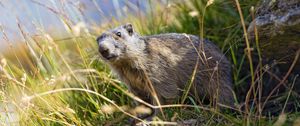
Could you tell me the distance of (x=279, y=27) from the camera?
17.9 feet

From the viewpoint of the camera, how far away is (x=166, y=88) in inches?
239

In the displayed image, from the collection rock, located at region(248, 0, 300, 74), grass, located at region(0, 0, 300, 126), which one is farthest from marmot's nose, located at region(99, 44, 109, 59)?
rock, located at region(248, 0, 300, 74)

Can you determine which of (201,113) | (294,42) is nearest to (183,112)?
(201,113)

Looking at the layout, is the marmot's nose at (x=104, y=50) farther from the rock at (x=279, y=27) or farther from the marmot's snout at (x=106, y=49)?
the rock at (x=279, y=27)

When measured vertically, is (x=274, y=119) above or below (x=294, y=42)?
below

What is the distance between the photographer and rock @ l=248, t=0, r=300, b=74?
5.34 meters

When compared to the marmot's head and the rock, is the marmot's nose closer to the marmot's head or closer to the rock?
the marmot's head

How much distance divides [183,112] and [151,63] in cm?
75

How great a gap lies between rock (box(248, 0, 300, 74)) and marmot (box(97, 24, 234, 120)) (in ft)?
1.95

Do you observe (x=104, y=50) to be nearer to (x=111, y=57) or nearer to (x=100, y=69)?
(x=111, y=57)

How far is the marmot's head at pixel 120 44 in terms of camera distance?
5520 millimetres

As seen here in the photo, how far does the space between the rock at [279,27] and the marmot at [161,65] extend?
60cm

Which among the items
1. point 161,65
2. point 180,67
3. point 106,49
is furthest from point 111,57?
point 180,67

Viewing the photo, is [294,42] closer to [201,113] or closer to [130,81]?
[201,113]
